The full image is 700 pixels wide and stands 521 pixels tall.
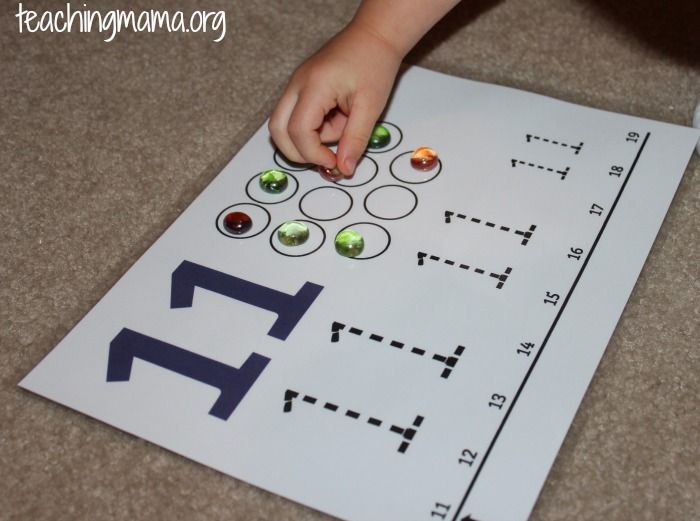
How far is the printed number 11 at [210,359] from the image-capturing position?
0.57m

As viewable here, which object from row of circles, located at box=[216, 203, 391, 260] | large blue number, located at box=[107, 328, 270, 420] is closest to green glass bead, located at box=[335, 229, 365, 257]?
row of circles, located at box=[216, 203, 391, 260]

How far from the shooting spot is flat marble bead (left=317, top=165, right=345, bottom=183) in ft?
2.31

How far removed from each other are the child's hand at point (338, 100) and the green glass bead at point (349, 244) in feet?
0.20

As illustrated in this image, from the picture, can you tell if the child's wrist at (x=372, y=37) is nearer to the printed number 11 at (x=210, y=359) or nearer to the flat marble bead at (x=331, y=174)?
the flat marble bead at (x=331, y=174)

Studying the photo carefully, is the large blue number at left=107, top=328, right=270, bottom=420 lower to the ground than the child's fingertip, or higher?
lower

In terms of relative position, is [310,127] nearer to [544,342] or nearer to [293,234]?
[293,234]

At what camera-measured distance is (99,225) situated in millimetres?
697

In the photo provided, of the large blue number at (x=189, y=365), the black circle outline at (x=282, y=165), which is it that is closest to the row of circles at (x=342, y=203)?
the black circle outline at (x=282, y=165)

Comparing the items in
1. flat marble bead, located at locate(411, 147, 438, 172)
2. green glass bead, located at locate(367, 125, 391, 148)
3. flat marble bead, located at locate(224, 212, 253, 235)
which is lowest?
flat marble bead, located at locate(224, 212, 253, 235)

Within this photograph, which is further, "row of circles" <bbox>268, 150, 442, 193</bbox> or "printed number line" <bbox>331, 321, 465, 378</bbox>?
"row of circles" <bbox>268, 150, 442, 193</bbox>

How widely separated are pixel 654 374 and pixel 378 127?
30cm

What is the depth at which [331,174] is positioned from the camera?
71 centimetres

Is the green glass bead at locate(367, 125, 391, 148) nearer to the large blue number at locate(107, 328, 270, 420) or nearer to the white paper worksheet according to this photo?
the white paper worksheet

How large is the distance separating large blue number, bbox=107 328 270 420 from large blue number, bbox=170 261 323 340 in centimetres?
3
